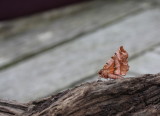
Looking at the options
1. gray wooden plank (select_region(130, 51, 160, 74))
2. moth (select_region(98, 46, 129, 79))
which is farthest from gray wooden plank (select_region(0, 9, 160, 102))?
moth (select_region(98, 46, 129, 79))

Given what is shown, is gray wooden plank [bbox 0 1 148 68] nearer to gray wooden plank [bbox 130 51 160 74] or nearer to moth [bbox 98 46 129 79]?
gray wooden plank [bbox 130 51 160 74]

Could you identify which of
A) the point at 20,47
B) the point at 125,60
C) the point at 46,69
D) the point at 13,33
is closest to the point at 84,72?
the point at 46,69

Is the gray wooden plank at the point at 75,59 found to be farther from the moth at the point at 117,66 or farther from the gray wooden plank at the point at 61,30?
the moth at the point at 117,66

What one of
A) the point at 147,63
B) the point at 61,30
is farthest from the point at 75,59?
the point at 61,30

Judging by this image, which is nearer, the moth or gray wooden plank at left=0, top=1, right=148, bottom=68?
the moth

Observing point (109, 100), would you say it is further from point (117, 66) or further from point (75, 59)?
point (75, 59)

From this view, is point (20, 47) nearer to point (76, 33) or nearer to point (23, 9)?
point (76, 33)
